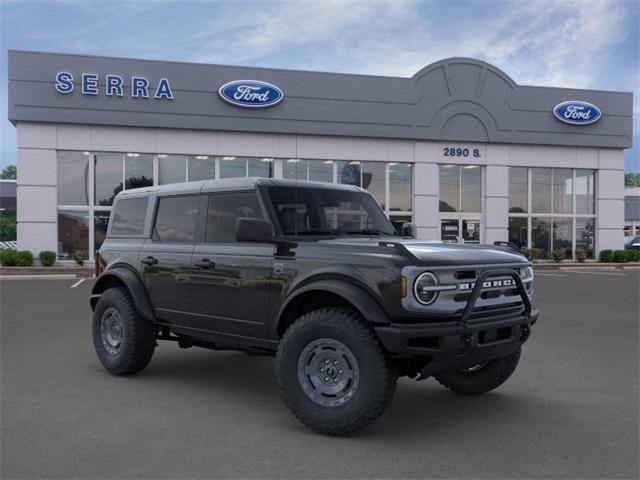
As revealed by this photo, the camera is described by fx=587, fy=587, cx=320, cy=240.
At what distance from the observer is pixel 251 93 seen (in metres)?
25.0

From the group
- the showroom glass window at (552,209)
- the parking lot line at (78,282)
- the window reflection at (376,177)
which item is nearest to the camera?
the parking lot line at (78,282)

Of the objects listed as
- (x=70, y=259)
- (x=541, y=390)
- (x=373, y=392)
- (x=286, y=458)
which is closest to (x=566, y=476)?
(x=373, y=392)

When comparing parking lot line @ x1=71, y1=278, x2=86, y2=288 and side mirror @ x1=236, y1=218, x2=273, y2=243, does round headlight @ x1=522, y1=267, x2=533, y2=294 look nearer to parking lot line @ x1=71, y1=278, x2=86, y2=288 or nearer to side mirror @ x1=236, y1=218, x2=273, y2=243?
side mirror @ x1=236, y1=218, x2=273, y2=243

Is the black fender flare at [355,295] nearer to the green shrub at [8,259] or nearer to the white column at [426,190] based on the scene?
the green shrub at [8,259]

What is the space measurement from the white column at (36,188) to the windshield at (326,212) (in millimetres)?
20418

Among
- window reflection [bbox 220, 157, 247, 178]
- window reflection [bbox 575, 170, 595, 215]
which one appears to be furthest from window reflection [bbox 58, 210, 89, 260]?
window reflection [bbox 575, 170, 595, 215]

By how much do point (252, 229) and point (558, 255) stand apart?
85.2 ft

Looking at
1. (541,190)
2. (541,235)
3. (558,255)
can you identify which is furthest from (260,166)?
(558,255)

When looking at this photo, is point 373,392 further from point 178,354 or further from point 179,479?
point 178,354

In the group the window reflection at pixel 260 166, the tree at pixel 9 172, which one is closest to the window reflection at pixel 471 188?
the window reflection at pixel 260 166

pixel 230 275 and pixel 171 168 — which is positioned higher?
pixel 171 168

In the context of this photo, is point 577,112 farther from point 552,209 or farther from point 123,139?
point 123,139

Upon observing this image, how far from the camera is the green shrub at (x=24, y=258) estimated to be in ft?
73.6

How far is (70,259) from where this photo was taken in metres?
23.8
